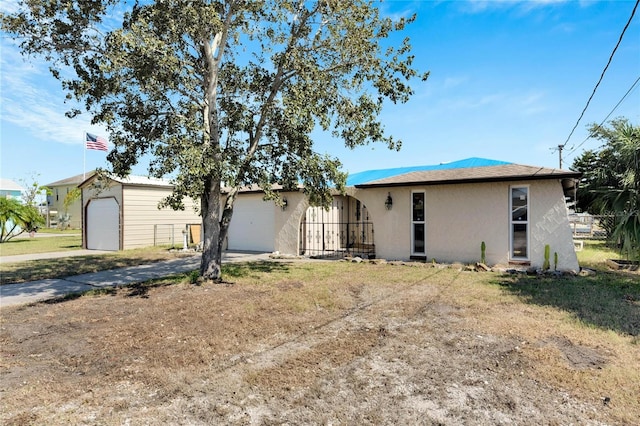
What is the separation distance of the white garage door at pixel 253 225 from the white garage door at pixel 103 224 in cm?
615

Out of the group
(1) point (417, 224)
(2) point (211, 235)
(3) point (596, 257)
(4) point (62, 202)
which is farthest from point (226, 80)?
(4) point (62, 202)

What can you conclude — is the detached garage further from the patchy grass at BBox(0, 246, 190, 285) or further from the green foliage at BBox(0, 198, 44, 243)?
the green foliage at BBox(0, 198, 44, 243)

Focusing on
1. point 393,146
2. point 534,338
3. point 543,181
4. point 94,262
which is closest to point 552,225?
point 543,181

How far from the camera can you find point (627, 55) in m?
8.24

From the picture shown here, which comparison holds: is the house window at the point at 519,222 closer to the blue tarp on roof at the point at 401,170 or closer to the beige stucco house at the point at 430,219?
the beige stucco house at the point at 430,219

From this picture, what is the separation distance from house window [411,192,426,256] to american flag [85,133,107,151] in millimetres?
22083

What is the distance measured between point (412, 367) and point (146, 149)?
8.43 metres

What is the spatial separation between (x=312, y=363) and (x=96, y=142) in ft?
85.6

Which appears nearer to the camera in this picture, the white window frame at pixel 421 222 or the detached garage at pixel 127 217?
the white window frame at pixel 421 222

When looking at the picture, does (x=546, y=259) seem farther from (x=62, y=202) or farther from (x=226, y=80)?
(x=62, y=202)

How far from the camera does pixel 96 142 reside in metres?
24.1

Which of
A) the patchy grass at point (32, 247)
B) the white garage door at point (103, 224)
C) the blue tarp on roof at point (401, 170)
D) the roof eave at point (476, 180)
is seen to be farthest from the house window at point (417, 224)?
the patchy grass at point (32, 247)

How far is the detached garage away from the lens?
1786cm

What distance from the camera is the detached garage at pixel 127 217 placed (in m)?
17.9
